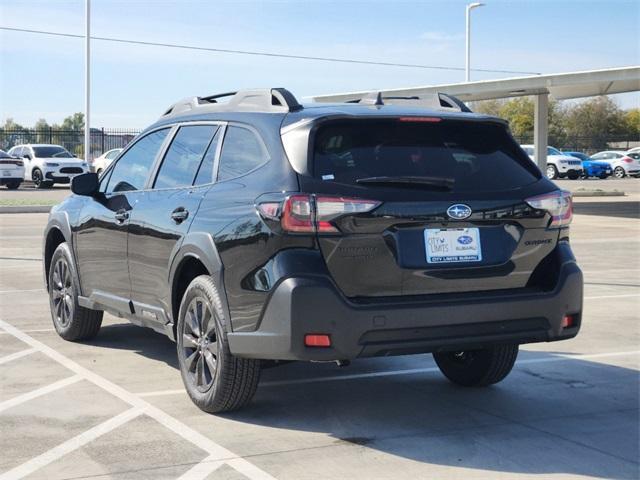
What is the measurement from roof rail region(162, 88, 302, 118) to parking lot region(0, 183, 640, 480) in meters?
1.82

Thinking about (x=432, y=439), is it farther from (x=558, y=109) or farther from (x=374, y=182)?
(x=558, y=109)

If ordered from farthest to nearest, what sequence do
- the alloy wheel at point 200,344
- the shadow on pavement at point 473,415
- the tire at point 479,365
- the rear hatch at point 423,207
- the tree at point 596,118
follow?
the tree at point 596,118, the tire at point 479,365, the alloy wheel at point 200,344, the rear hatch at point 423,207, the shadow on pavement at point 473,415

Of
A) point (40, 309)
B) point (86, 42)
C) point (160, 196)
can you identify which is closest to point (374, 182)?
point (160, 196)

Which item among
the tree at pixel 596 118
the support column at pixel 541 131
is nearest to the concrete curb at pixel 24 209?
the support column at pixel 541 131

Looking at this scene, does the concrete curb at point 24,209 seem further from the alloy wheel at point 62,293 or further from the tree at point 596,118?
the tree at point 596,118

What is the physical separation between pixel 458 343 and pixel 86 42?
34414 mm

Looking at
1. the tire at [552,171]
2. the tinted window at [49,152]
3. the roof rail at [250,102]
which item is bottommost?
the roof rail at [250,102]

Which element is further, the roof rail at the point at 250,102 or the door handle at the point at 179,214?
the door handle at the point at 179,214

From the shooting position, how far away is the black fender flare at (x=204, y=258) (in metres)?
5.84

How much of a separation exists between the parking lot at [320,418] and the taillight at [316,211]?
1158mm

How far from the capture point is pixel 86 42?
3788 cm

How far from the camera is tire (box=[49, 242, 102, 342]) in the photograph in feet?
27.5

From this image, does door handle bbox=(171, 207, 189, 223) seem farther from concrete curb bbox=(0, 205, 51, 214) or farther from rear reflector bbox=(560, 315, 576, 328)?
concrete curb bbox=(0, 205, 51, 214)

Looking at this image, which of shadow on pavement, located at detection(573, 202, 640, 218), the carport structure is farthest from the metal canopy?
shadow on pavement, located at detection(573, 202, 640, 218)
